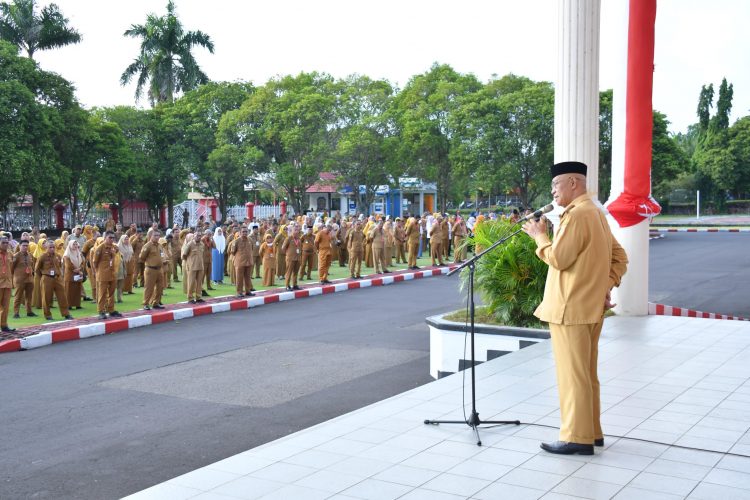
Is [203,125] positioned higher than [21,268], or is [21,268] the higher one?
[203,125]

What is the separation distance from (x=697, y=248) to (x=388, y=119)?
16.7 metres

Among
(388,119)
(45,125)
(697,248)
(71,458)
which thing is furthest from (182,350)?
(388,119)

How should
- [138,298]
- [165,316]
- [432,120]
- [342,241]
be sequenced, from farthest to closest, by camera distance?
[432,120], [342,241], [138,298], [165,316]

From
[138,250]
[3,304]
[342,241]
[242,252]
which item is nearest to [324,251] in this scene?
[242,252]

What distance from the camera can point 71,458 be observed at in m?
6.48

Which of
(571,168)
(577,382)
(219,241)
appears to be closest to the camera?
(577,382)

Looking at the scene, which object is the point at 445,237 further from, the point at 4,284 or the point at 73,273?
the point at 4,284

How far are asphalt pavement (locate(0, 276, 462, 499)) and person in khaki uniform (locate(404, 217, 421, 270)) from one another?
9336 mm

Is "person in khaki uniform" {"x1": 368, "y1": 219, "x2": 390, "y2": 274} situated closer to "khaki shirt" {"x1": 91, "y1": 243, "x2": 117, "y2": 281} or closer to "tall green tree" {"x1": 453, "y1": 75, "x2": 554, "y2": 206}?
"khaki shirt" {"x1": 91, "y1": 243, "x2": 117, "y2": 281}

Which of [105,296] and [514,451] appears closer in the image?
[514,451]

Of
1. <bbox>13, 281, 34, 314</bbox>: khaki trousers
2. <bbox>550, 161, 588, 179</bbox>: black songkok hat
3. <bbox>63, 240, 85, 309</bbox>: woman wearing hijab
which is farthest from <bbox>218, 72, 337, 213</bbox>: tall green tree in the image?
<bbox>550, 161, 588, 179</bbox>: black songkok hat

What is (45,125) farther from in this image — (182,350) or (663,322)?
(663,322)

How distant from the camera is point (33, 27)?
115ft

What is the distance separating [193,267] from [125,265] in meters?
2.28
